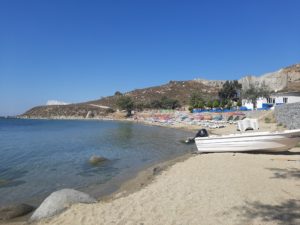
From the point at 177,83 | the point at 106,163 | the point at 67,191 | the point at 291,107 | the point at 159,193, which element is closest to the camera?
the point at 67,191

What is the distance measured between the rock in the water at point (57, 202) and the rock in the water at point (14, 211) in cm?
152

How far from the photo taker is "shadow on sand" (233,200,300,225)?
20.8ft

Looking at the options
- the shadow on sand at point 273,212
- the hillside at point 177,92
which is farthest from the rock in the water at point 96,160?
the hillside at point 177,92

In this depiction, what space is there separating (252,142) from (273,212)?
1044 centimetres

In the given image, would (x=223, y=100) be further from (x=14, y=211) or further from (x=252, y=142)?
(x=14, y=211)

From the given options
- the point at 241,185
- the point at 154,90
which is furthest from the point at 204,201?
the point at 154,90

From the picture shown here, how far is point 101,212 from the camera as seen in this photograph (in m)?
7.66

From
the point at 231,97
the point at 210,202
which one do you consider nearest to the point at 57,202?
the point at 210,202

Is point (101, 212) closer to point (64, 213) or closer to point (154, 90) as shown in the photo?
point (64, 213)

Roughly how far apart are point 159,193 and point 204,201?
1.90 m

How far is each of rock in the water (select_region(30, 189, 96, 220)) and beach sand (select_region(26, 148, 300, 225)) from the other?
343mm

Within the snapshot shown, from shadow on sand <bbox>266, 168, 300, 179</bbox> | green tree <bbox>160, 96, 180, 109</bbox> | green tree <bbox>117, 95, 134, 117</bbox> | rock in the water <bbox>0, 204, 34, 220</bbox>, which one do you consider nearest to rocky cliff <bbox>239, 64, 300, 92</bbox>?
green tree <bbox>160, 96, 180, 109</bbox>

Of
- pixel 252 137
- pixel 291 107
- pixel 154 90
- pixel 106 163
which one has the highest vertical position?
pixel 154 90

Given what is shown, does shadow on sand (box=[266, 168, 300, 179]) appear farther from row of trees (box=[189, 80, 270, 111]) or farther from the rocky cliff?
the rocky cliff
